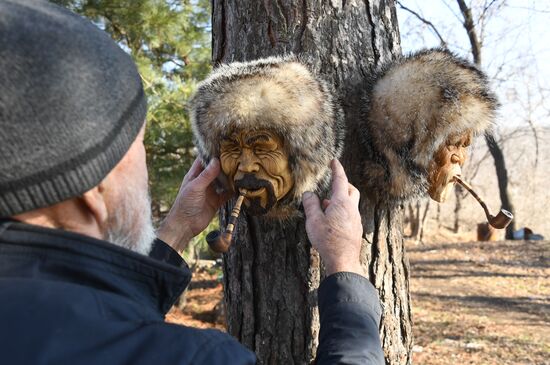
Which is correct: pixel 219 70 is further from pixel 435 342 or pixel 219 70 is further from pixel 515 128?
pixel 515 128

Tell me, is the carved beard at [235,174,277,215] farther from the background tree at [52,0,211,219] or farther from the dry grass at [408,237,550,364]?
the dry grass at [408,237,550,364]

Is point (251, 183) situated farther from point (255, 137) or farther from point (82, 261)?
point (82, 261)

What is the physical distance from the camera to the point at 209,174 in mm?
1918

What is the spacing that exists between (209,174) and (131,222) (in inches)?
24.6

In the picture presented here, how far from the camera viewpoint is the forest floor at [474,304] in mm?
6094

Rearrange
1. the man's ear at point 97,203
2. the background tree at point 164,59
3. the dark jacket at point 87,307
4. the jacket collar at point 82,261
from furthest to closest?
the background tree at point 164,59
the man's ear at point 97,203
the jacket collar at point 82,261
the dark jacket at point 87,307

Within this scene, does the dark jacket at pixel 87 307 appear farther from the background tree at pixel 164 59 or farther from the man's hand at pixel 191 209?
the background tree at pixel 164 59

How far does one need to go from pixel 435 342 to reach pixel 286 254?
16.3 feet

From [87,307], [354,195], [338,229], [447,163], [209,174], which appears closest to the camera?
[87,307]

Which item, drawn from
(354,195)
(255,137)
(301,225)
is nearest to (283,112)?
(255,137)

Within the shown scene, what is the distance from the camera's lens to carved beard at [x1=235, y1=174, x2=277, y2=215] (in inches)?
71.4

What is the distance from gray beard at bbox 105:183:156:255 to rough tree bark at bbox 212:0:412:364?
80 centimetres

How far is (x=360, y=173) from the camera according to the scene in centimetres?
211

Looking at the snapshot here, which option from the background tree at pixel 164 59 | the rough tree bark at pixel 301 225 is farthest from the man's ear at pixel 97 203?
the background tree at pixel 164 59
